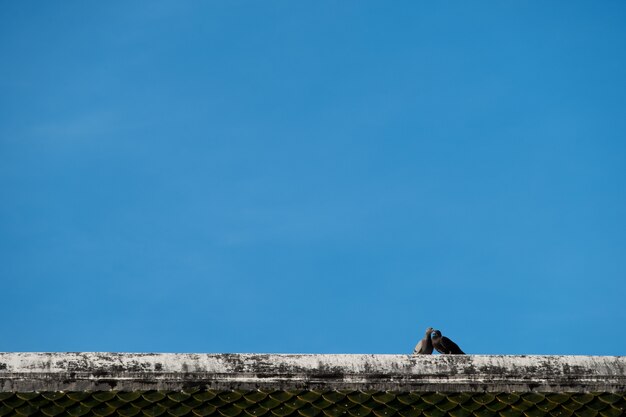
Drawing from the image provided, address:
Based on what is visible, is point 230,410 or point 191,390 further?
point 191,390

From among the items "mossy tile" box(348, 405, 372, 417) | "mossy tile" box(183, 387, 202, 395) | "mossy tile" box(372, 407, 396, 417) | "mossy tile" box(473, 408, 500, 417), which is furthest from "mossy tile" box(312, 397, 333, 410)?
"mossy tile" box(473, 408, 500, 417)

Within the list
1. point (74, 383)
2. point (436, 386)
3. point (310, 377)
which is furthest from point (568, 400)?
point (74, 383)

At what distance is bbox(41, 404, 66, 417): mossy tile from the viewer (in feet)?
43.8

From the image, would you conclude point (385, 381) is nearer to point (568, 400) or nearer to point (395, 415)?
point (395, 415)

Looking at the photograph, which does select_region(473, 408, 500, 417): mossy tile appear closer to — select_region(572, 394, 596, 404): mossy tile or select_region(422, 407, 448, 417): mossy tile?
select_region(422, 407, 448, 417): mossy tile

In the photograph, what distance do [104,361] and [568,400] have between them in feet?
16.7

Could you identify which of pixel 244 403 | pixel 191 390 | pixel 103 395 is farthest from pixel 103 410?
pixel 244 403

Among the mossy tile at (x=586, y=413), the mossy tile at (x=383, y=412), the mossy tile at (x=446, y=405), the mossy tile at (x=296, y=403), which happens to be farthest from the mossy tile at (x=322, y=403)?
the mossy tile at (x=586, y=413)

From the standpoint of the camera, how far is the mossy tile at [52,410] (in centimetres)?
1335

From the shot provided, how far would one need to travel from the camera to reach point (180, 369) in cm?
1414

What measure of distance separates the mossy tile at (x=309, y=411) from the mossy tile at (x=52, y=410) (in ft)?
8.18

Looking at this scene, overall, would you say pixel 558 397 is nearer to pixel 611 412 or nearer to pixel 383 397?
pixel 611 412

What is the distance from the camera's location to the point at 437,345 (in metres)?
16.4

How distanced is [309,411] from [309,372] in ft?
2.34
